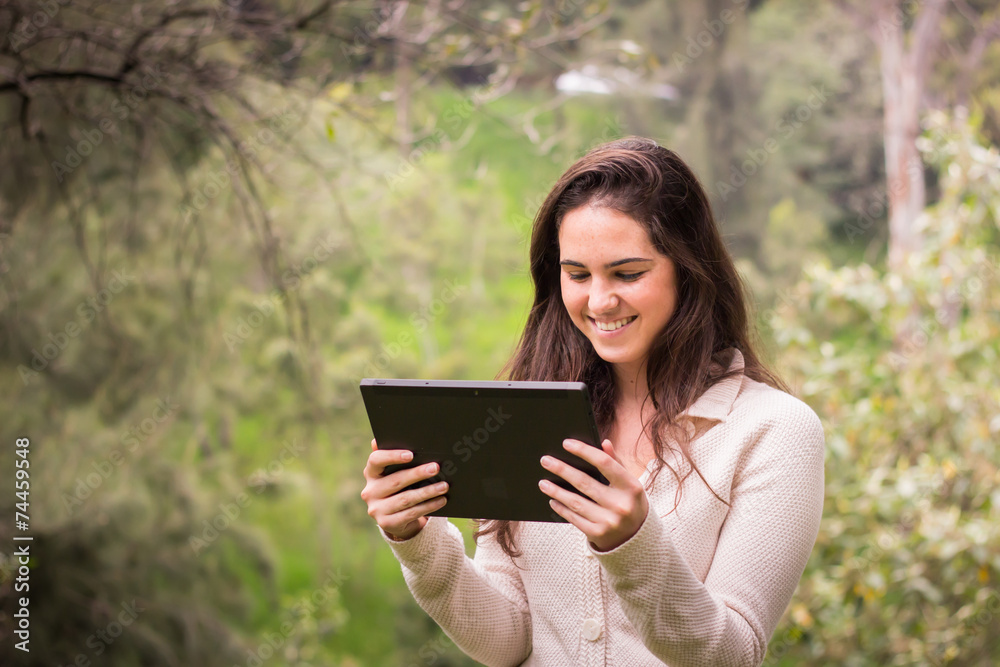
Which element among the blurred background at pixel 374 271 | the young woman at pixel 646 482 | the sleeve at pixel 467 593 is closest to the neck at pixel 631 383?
the young woman at pixel 646 482

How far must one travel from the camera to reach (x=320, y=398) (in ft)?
11.4

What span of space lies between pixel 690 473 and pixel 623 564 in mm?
224

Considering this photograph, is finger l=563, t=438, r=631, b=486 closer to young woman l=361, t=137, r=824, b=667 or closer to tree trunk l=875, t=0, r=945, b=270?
young woman l=361, t=137, r=824, b=667

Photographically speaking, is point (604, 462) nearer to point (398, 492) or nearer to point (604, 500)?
point (604, 500)

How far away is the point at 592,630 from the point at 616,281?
1.37 feet

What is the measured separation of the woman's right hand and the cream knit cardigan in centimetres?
6

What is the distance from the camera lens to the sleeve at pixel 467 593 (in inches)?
44.0

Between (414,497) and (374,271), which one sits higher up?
(414,497)

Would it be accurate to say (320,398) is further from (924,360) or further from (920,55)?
(920,55)

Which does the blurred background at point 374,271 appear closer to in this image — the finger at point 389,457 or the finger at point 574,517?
the finger at point 389,457

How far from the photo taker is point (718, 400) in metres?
1.12

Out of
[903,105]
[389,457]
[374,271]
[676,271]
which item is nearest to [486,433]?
[389,457]

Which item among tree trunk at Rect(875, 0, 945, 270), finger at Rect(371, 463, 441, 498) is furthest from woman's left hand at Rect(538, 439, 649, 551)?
tree trunk at Rect(875, 0, 945, 270)

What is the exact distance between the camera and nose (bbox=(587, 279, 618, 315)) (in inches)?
42.1
